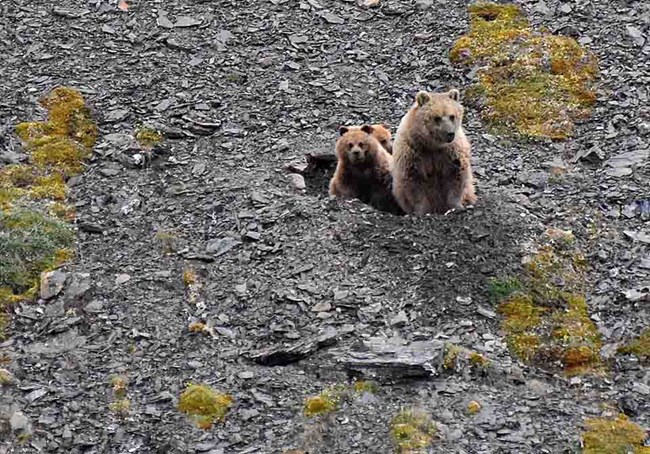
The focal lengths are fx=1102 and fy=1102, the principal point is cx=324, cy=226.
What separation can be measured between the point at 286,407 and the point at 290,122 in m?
6.89

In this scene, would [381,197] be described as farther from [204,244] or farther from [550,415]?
[550,415]

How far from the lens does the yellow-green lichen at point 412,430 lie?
11.0 meters

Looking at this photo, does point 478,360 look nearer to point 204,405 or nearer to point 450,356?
point 450,356

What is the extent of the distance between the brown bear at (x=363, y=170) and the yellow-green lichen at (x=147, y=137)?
2.86 metres

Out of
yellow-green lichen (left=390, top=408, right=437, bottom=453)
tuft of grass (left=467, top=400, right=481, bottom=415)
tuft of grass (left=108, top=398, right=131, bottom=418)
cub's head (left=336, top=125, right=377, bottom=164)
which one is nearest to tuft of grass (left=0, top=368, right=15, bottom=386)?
tuft of grass (left=108, top=398, right=131, bottom=418)

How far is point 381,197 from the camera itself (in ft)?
53.3

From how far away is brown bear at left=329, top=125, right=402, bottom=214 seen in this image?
51.6 feet

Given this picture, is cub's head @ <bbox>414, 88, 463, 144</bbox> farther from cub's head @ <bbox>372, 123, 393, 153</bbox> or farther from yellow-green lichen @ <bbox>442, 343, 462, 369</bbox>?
yellow-green lichen @ <bbox>442, 343, 462, 369</bbox>

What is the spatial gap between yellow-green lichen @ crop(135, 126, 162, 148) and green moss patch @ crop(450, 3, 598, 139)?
520 cm

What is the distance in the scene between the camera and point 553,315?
1304cm

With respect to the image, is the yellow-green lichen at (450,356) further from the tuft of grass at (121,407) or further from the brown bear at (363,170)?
the brown bear at (363,170)

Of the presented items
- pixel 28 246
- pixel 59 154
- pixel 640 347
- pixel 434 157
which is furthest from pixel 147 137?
pixel 640 347

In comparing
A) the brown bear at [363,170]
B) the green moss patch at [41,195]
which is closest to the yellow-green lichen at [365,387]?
the brown bear at [363,170]

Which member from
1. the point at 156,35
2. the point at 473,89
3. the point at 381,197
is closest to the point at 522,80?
the point at 473,89
